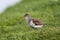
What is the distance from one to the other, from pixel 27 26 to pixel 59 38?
8.17 ft

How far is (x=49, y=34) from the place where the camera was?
935 centimetres

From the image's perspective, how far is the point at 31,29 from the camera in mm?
10742

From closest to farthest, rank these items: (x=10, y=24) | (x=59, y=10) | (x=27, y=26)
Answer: (x=27, y=26), (x=10, y=24), (x=59, y=10)

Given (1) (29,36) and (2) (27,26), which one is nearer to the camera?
Result: (1) (29,36)

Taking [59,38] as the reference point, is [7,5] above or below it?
above

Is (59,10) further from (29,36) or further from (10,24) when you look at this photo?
(29,36)

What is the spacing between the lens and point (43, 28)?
9.91 metres

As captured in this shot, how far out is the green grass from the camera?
9.38 meters

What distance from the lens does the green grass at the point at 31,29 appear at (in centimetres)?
938

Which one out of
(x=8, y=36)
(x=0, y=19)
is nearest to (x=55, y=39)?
(x=8, y=36)

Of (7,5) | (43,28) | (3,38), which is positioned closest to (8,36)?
(3,38)

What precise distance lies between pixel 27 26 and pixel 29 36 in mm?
2005

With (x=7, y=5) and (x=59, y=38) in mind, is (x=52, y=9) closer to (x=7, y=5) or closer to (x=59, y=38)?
(x=7, y=5)

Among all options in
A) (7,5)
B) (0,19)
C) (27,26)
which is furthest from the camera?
(7,5)
